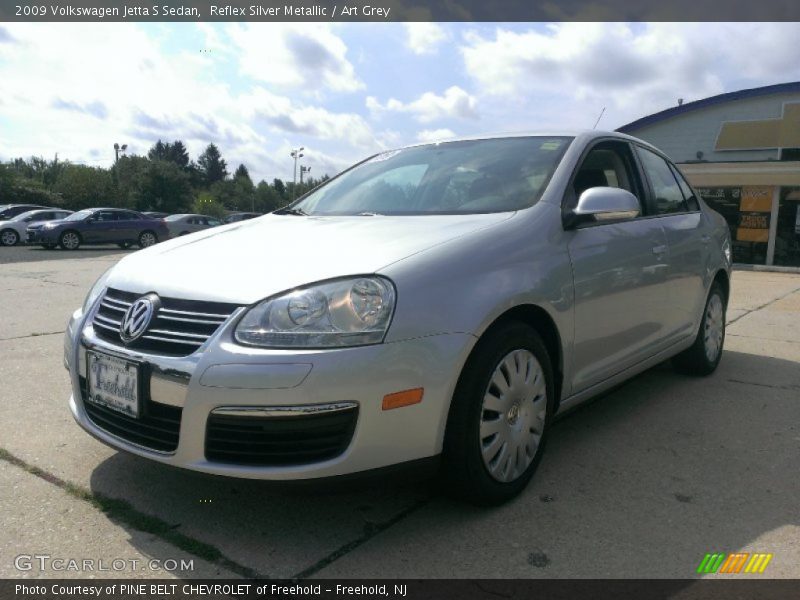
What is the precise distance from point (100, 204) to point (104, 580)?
52.5 m

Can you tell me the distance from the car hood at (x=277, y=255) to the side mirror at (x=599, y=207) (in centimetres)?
37

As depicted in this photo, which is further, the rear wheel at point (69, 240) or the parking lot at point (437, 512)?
the rear wheel at point (69, 240)

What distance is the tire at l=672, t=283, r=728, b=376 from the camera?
453 cm

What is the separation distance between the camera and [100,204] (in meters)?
49.4

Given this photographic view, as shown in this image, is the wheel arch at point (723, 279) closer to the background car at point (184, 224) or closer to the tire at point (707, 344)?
the tire at point (707, 344)

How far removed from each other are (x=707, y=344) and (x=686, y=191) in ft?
3.51

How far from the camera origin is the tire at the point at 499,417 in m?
2.38

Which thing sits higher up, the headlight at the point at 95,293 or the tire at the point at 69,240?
the headlight at the point at 95,293

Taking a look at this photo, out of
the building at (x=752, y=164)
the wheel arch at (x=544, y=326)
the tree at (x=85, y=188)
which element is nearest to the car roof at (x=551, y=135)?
the wheel arch at (x=544, y=326)

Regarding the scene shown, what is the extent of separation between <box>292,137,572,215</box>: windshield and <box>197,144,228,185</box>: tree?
123m

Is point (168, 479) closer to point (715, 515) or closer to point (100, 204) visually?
point (715, 515)

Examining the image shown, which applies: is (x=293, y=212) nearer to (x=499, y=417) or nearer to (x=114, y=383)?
(x=114, y=383)

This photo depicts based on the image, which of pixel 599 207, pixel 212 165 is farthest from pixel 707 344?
pixel 212 165

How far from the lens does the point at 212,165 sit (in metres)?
A: 122
